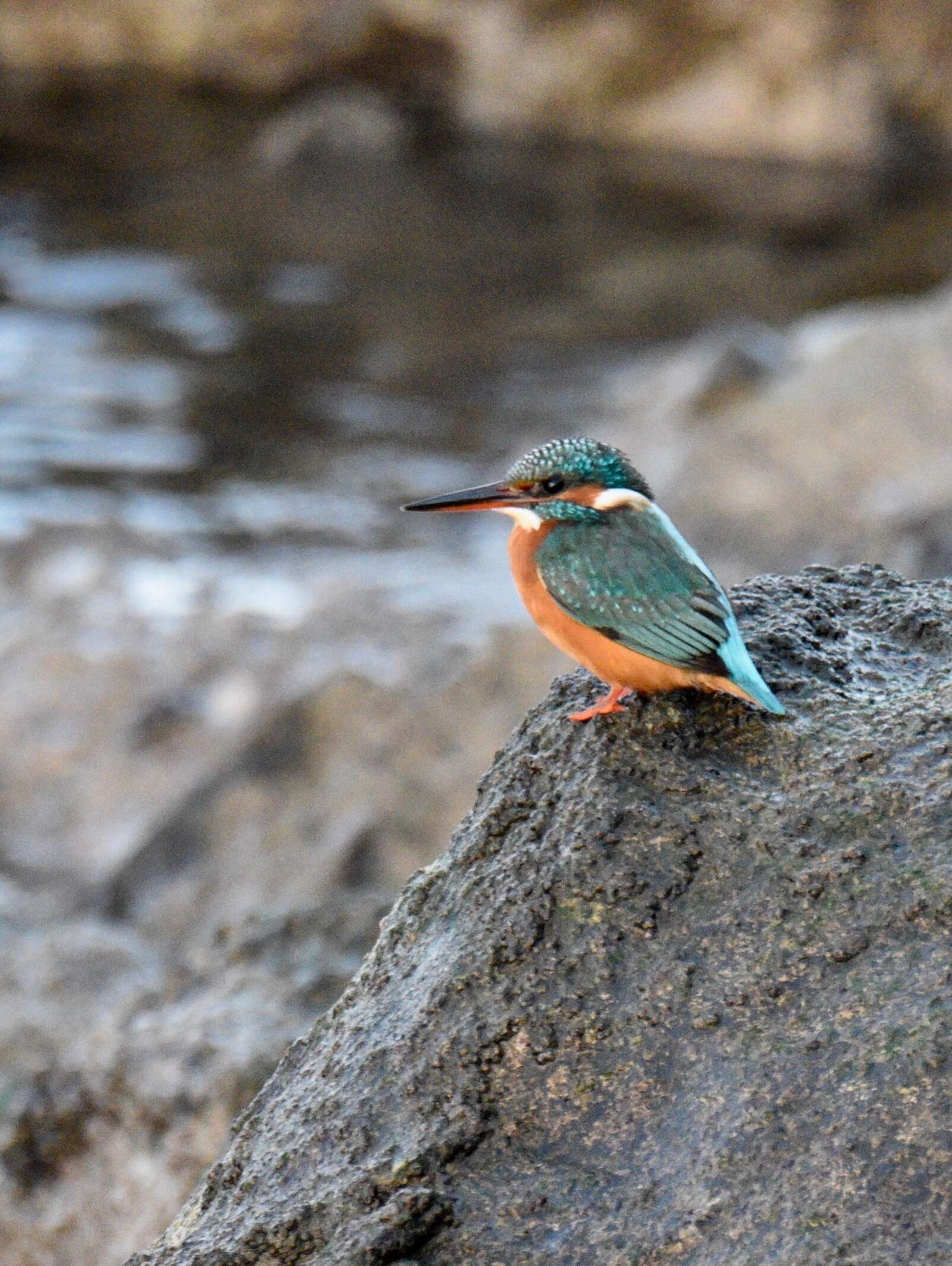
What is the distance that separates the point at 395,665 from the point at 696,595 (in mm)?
3290

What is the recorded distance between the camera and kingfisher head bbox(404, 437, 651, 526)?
228cm

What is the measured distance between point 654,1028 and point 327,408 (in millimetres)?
8046

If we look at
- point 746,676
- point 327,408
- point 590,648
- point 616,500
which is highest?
point 327,408

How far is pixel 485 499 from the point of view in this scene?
91.0 inches

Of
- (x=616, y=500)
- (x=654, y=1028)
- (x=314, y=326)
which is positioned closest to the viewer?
(x=654, y=1028)

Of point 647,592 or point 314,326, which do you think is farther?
point 314,326

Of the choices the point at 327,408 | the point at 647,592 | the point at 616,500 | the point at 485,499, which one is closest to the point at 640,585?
the point at 647,592

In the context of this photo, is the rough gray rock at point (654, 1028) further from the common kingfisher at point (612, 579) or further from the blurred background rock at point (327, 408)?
the blurred background rock at point (327, 408)

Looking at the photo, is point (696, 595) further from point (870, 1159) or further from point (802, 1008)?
point (870, 1159)

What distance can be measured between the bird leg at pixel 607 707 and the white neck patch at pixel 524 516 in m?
0.30

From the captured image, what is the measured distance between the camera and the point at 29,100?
1568cm

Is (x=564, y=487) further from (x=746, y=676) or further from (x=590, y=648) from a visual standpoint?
(x=746, y=676)

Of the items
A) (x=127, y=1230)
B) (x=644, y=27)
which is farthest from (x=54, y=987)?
(x=644, y=27)

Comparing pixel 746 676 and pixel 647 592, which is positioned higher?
pixel 647 592
